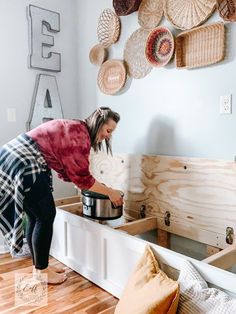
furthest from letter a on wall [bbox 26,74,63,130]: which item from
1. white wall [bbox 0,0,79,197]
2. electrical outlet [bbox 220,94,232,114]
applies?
electrical outlet [bbox 220,94,232,114]

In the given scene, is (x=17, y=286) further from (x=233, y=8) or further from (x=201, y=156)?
(x=233, y=8)

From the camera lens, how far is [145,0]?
2051mm

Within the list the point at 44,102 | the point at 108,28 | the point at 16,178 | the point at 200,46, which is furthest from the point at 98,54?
the point at 16,178

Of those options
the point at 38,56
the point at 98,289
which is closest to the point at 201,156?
the point at 98,289

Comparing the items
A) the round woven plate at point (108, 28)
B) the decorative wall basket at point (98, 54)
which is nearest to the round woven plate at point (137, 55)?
the round woven plate at point (108, 28)

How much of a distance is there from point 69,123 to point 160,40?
31.8 inches

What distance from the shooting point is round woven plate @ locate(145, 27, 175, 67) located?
190cm

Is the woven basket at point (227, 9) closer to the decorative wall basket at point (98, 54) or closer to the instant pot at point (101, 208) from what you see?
the decorative wall basket at point (98, 54)

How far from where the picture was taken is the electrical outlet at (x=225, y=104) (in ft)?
5.53

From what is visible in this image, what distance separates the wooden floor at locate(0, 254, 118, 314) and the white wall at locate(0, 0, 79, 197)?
3.11ft

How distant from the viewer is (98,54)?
8.29 ft

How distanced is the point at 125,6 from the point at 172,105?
0.81m

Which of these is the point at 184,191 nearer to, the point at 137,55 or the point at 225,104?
the point at 225,104

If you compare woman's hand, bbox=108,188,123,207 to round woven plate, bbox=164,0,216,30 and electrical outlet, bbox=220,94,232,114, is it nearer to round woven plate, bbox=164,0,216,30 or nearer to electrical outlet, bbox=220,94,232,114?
electrical outlet, bbox=220,94,232,114
